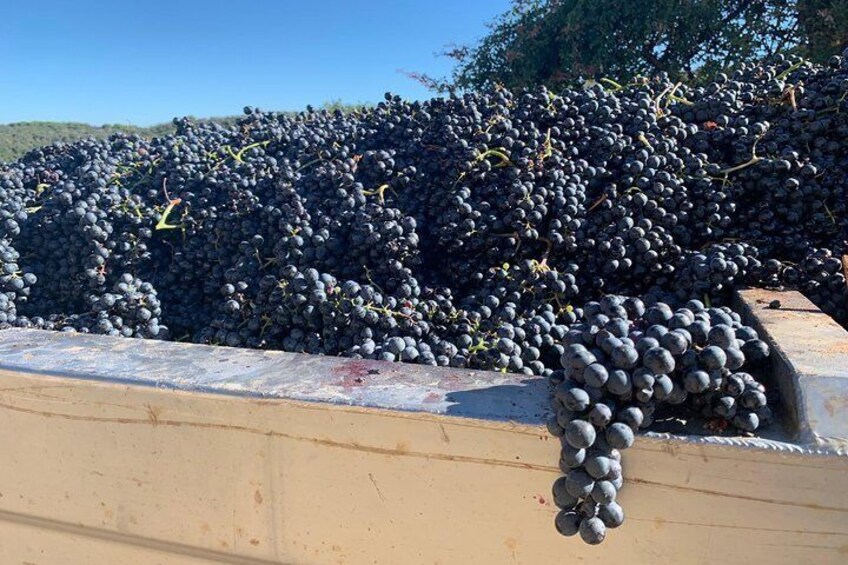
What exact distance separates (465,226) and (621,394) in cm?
87

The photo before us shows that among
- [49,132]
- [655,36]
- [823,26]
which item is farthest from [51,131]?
[823,26]

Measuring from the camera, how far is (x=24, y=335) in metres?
1.55

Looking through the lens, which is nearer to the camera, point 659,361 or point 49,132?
point 659,361

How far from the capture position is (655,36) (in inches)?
190

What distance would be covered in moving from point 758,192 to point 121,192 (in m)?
2.06

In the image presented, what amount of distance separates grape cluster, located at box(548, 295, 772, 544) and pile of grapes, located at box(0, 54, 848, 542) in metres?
0.12

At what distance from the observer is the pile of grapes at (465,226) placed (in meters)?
1.52

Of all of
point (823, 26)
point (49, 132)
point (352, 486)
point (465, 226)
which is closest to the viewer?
point (352, 486)

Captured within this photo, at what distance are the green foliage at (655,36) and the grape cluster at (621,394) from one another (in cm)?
389

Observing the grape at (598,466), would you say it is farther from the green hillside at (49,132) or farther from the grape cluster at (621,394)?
the green hillside at (49,132)

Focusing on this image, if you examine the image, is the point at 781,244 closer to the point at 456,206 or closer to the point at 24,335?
the point at 456,206

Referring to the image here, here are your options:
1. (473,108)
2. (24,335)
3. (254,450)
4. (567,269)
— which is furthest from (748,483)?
(24,335)

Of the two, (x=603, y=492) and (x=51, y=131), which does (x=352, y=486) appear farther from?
(x=51, y=131)

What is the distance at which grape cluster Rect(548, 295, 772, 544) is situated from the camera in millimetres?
869
